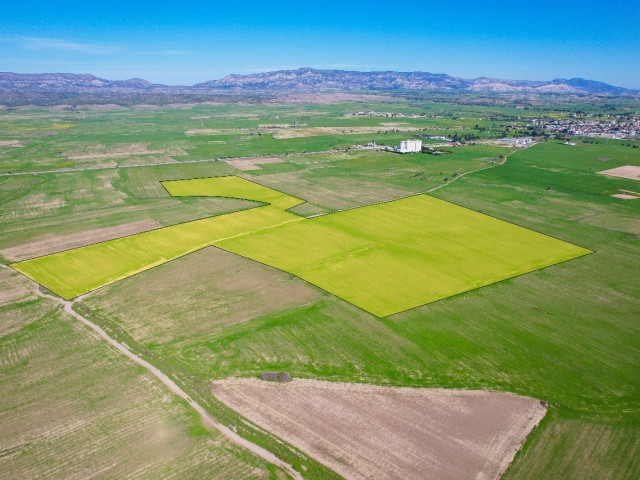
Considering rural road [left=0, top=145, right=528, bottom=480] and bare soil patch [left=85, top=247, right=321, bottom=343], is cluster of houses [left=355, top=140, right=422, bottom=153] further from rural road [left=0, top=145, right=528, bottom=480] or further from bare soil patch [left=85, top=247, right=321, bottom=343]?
rural road [left=0, top=145, right=528, bottom=480]

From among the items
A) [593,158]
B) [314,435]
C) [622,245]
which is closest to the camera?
[314,435]

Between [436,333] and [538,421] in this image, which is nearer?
[538,421]

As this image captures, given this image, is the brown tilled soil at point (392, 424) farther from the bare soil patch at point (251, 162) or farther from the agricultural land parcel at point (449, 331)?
the bare soil patch at point (251, 162)

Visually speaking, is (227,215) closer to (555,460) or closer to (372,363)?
(372,363)

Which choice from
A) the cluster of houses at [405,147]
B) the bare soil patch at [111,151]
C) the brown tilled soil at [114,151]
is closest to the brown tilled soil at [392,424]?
the cluster of houses at [405,147]

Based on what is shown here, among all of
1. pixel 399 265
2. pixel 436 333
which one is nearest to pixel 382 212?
pixel 399 265

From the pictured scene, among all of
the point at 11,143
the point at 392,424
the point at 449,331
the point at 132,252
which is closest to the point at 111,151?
the point at 11,143
